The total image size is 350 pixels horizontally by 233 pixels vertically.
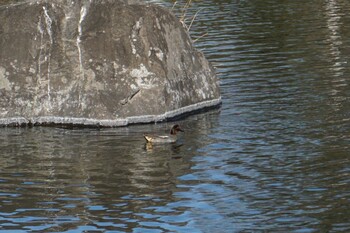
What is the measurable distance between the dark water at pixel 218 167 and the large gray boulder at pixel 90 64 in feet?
2.16

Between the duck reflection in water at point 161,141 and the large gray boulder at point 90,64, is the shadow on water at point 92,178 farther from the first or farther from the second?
the large gray boulder at point 90,64

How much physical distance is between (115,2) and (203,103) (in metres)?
3.26

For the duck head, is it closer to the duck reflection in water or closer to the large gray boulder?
the duck reflection in water

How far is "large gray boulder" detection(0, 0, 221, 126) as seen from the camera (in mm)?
23391

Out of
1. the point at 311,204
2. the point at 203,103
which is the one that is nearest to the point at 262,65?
the point at 203,103

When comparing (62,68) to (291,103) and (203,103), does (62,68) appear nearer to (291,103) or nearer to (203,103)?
(203,103)

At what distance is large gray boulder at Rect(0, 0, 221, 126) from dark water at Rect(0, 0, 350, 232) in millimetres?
660

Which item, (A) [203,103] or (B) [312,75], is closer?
(A) [203,103]

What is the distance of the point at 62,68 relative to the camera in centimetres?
2380

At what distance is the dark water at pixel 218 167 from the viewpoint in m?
15.7

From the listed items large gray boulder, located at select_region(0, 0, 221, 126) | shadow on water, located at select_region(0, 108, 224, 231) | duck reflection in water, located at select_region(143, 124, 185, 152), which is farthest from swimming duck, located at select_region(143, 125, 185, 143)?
large gray boulder, located at select_region(0, 0, 221, 126)

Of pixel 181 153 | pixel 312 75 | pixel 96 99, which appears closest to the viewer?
pixel 181 153

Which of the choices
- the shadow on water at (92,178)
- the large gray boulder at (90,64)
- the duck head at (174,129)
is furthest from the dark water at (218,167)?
the large gray boulder at (90,64)

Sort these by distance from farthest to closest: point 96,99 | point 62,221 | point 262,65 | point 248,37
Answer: point 248,37 → point 262,65 → point 96,99 → point 62,221
